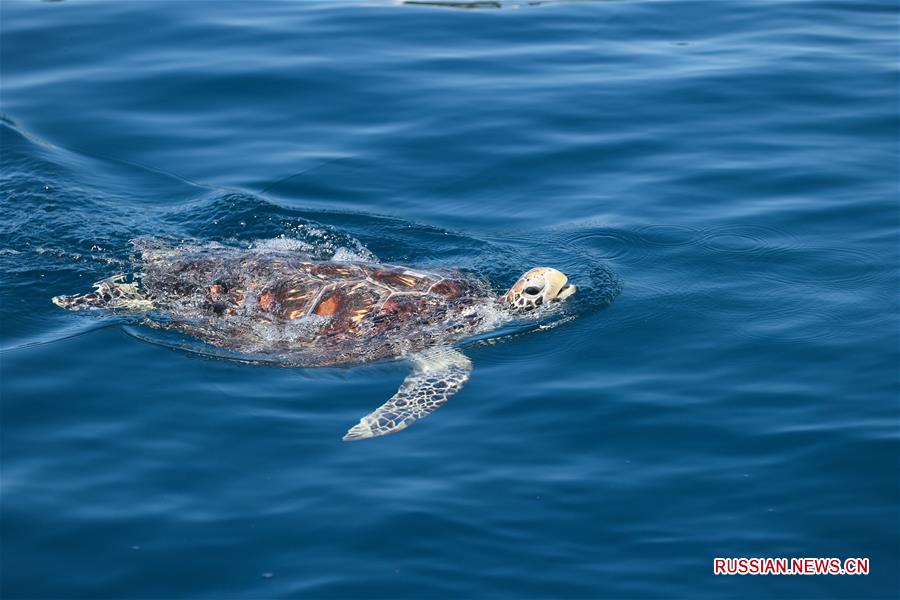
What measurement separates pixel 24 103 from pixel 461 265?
8181 millimetres

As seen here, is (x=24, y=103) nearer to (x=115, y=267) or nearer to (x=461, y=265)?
(x=115, y=267)

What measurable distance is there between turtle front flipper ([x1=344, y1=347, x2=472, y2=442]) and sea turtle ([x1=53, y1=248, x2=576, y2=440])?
1.1 inches

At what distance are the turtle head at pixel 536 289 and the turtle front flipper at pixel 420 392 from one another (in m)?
0.86

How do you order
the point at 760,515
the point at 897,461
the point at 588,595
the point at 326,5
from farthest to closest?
the point at 326,5 → the point at 897,461 → the point at 760,515 → the point at 588,595

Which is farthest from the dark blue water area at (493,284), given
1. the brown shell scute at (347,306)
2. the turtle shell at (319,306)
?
the brown shell scute at (347,306)

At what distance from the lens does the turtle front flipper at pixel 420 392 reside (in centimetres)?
766

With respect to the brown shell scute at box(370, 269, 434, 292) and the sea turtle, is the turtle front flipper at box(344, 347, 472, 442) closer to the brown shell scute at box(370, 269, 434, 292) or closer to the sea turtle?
the sea turtle

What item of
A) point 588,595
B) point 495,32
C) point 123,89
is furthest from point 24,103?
point 588,595

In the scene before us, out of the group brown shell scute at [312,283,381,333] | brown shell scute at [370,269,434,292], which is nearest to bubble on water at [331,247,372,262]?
brown shell scute at [370,269,434,292]

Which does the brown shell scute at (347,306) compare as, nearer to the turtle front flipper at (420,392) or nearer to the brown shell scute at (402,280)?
the brown shell scute at (402,280)

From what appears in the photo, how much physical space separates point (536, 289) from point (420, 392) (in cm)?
177

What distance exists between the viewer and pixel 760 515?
6.71 metres

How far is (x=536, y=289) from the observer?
934cm

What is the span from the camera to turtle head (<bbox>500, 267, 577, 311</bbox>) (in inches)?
367
